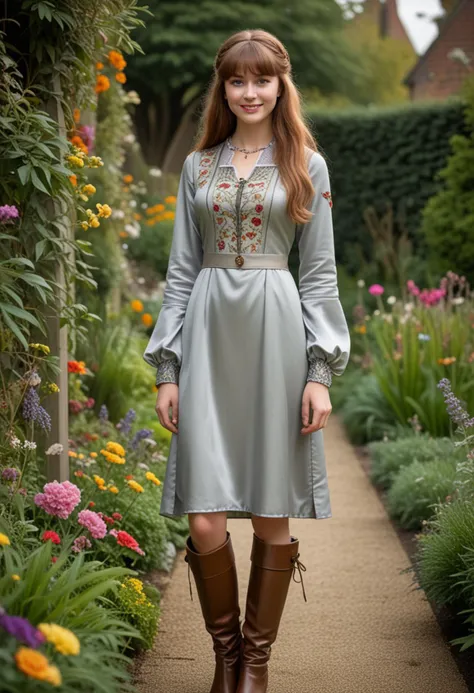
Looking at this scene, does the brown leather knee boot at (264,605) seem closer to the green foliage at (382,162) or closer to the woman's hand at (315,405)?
the woman's hand at (315,405)

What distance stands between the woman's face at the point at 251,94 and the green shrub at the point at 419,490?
2.04 metres

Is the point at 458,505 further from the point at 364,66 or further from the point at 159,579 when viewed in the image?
the point at 364,66

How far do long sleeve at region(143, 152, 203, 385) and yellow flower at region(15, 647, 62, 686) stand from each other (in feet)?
4.07

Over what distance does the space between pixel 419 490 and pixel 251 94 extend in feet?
7.95

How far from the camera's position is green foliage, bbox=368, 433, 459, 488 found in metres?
5.22

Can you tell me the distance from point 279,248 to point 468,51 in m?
17.7

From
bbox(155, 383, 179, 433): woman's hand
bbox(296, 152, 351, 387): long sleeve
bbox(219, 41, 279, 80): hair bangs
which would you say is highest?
bbox(219, 41, 279, 80): hair bangs

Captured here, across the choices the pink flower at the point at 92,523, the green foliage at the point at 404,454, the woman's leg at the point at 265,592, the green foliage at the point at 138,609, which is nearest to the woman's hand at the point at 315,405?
the woman's leg at the point at 265,592

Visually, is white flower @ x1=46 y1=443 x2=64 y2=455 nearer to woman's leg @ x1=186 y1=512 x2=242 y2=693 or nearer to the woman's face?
woman's leg @ x1=186 y1=512 x2=242 y2=693

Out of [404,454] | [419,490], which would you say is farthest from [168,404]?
[404,454]

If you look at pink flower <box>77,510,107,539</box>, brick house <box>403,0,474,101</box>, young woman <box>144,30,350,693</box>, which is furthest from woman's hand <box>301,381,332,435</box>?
brick house <box>403,0,474,101</box>

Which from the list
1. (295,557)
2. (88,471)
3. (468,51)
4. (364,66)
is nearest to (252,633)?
(295,557)

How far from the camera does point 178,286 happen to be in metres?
2.95

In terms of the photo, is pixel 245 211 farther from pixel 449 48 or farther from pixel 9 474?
pixel 449 48
